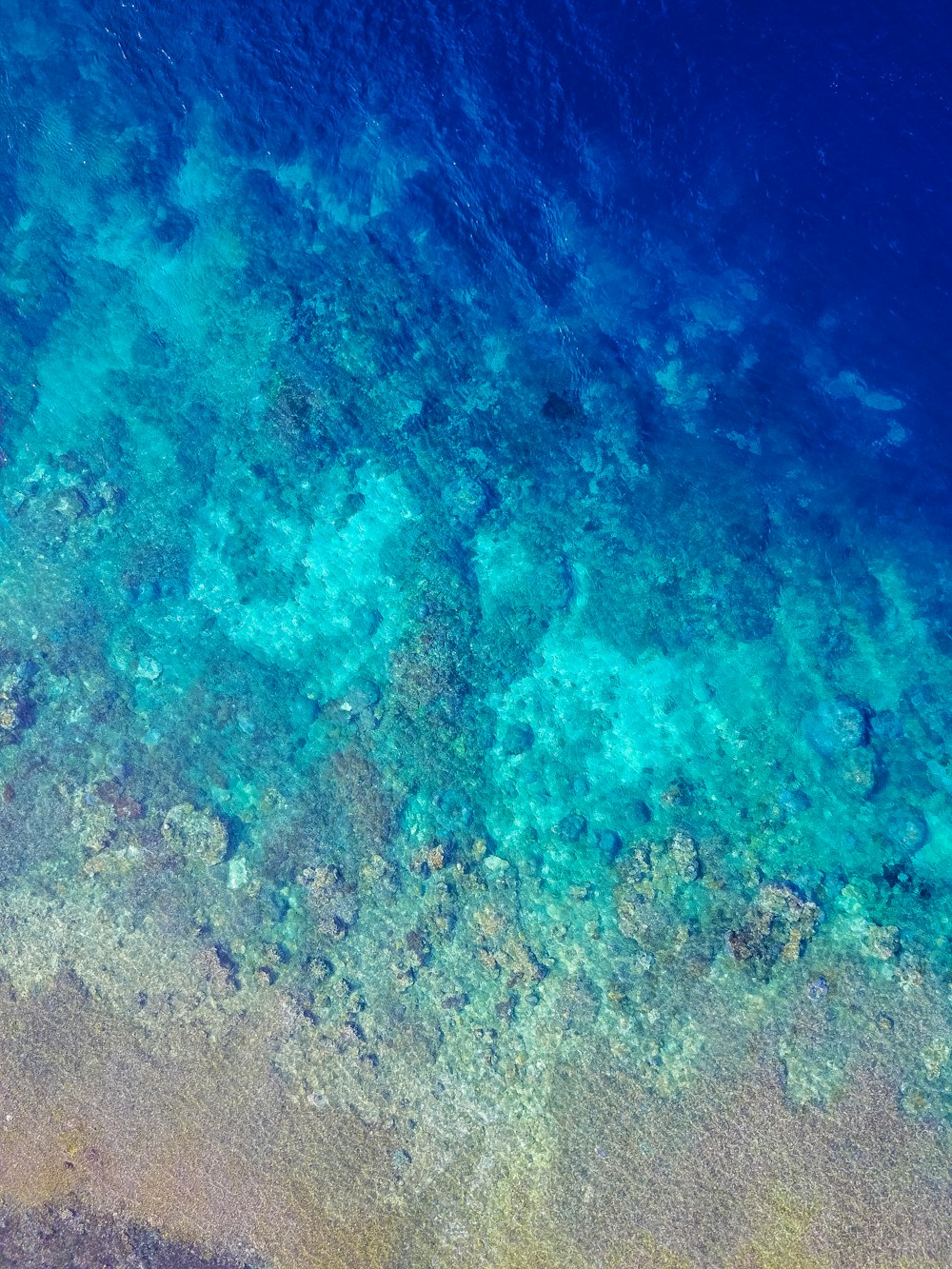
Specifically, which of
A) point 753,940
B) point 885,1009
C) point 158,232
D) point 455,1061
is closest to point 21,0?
point 158,232

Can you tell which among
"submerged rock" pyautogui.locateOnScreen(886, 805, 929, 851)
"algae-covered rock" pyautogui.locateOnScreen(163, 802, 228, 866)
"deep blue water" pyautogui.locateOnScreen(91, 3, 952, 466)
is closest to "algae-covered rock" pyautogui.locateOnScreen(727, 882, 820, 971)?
"submerged rock" pyautogui.locateOnScreen(886, 805, 929, 851)

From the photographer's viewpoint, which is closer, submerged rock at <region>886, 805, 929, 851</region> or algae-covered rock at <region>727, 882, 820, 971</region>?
algae-covered rock at <region>727, 882, 820, 971</region>

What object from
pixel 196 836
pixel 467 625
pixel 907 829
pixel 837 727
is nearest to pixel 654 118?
pixel 467 625

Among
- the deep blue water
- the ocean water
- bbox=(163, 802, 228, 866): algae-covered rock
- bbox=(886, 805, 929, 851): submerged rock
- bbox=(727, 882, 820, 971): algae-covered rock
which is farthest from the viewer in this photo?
the deep blue water

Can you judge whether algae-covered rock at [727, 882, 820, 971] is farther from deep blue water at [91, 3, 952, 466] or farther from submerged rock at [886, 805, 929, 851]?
deep blue water at [91, 3, 952, 466]

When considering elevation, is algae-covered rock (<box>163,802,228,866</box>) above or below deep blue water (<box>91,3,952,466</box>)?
below

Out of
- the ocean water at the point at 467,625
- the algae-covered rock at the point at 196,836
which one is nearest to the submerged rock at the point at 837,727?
the ocean water at the point at 467,625
